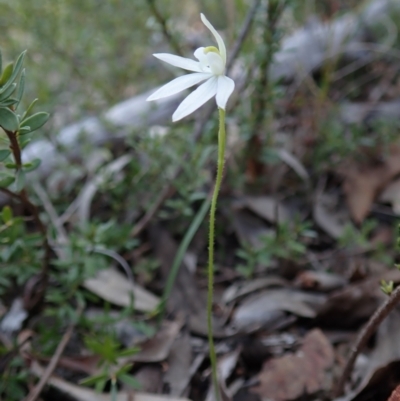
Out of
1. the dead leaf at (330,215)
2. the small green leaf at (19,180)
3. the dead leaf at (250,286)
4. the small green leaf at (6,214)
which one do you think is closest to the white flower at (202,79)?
the small green leaf at (19,180)

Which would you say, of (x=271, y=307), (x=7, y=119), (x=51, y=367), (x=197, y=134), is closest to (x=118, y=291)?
(x=51, y=367)

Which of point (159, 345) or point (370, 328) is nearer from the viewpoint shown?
point (370, 328)

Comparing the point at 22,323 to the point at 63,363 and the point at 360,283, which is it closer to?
the point at 63,363

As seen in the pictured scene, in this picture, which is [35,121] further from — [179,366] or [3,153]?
[179,366]

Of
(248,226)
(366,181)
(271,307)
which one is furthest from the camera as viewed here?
(366,181)

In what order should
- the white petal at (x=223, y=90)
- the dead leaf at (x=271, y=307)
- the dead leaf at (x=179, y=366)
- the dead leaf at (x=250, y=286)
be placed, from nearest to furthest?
the white petal at (x=223, y=90)
the dead leaf at (x=179, y=366)
the dead leaf at (x=271, y=307)
the dead leaf at (x=250, y=286)

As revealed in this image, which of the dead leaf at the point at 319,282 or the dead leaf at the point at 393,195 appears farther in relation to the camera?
the dead leaf at the point at 393,195

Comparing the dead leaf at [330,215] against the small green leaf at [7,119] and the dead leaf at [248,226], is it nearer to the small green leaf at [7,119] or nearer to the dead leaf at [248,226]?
the dead leaf at [248,226]

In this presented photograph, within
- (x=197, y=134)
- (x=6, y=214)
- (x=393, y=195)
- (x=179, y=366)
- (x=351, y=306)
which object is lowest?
(x=393, y=195)
